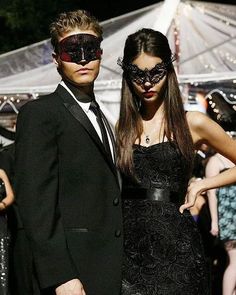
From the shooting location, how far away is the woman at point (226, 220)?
7344mm

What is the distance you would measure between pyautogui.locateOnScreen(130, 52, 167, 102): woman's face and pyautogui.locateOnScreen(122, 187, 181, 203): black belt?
1.59ft

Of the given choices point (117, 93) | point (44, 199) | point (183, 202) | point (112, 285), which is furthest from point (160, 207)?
point (117, 93)

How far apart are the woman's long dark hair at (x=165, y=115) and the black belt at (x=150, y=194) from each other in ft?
0.39

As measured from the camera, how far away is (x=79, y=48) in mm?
3408

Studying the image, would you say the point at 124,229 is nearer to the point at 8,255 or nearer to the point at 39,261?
the point at 39,261

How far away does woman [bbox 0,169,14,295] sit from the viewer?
21.0ft

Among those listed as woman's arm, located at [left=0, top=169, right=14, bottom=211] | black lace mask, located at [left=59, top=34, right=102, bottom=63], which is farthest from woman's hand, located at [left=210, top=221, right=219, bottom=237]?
black lace mask, located at [left=59, top=34, right=102, bottom=63]

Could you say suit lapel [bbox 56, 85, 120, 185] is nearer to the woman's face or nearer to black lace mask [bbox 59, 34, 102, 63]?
black lace mask [bbox 59, 34, 102, 63]

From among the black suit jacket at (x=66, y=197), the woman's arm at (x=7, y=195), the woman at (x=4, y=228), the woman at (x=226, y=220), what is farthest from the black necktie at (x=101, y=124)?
the woman at (x=226, y=220)

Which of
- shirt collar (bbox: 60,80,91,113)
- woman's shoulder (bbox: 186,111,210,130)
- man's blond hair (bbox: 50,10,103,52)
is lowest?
woman's shoulder (bbox: 186,111,210,130)

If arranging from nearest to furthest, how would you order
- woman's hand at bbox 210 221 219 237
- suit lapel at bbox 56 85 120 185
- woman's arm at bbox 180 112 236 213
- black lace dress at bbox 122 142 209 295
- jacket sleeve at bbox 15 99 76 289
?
→ jacket sleeve at bbox 15 99 76 289 → suit lapel at bbox 56 85 120 185 → black lace dress at bbox 122 142 209 295 → woman's arm at bbox 180 112 236 213 → woman's hand at bbox 210 221 219 237

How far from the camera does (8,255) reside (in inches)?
255

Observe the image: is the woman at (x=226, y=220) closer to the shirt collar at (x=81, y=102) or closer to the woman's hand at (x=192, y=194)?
the woman's hand at (x=192, y=194)

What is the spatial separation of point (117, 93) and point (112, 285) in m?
3.96
